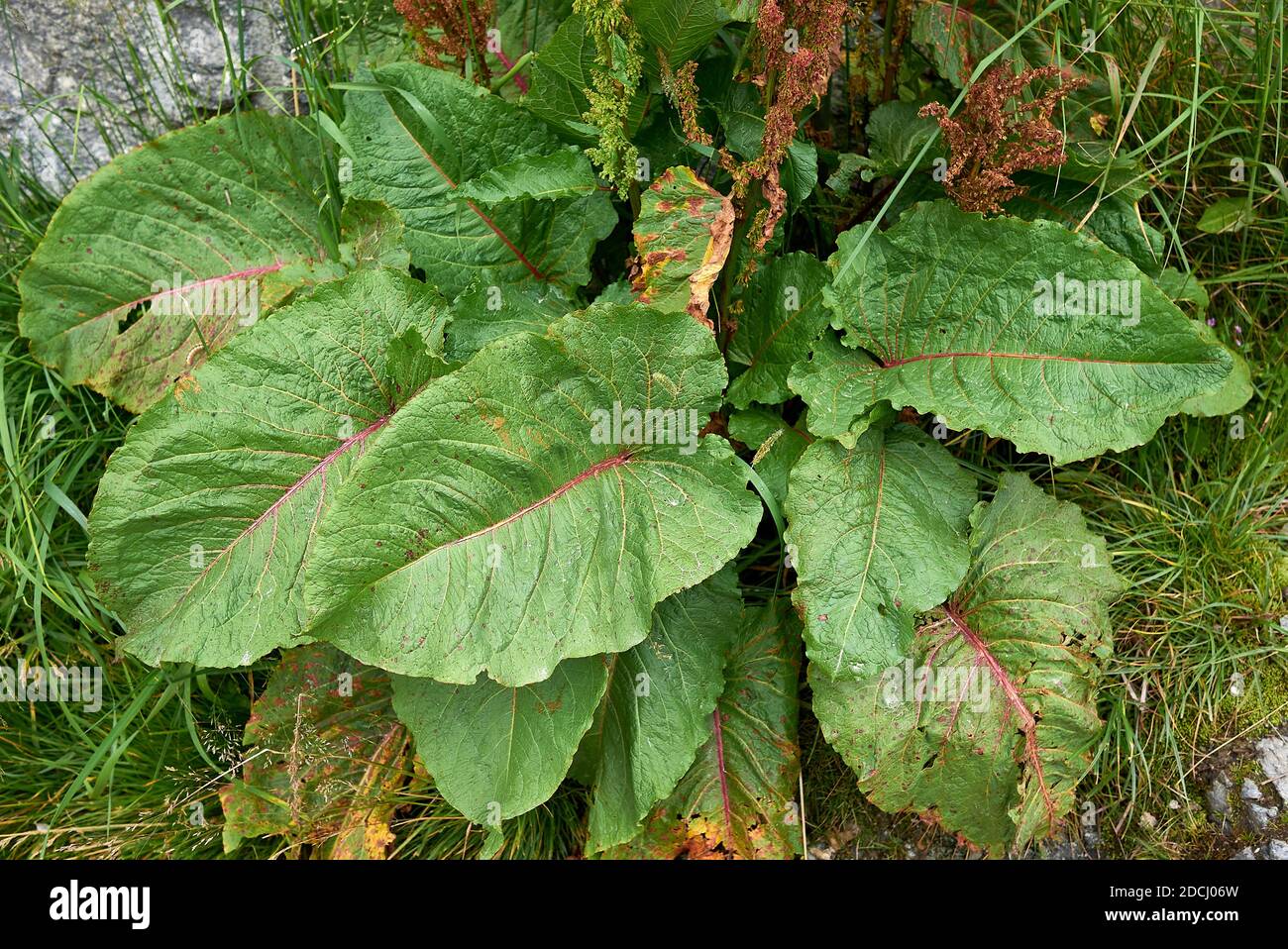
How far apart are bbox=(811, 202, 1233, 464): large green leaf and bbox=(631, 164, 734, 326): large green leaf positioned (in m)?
0.30

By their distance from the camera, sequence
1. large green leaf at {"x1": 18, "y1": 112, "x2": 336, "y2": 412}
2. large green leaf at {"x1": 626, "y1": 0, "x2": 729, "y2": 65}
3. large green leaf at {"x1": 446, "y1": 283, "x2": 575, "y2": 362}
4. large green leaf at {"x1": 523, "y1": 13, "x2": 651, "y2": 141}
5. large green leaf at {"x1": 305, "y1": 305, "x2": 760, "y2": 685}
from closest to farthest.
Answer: large green leaf at {"x1": 305, "y1": 305, "x2": 760, "y2": 685} < large green leaf at {"x1": 626, "y1": 0, "x2": 729, "y2": 65} < large green leaf at {"x1": 523, "y1": 13, "x2": 651, "y2": 141} < large green leaf at {"x1": 446, "y1": 283, "x2": 575, "y2": 362} < large green leaf at {"x1": 18, "y1": 112, "x2": 336, "y2": 412}

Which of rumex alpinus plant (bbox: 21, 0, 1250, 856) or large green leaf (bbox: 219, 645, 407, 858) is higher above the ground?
rumex alpinus plant (bbox: 21, 0, 1250, 856)

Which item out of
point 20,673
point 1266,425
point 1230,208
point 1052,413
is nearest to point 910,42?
point 1230,208

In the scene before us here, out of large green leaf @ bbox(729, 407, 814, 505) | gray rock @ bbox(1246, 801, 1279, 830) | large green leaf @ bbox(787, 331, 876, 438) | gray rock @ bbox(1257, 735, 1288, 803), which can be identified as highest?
large green leaf @ bbox(787, 331, 876, 438)

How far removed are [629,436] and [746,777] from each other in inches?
35.2

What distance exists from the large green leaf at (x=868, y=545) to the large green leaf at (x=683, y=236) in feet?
1.56

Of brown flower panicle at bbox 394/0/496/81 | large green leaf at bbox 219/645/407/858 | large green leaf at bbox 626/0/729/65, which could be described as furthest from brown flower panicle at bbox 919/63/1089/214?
large green leaf at bbox 219/645/407/858

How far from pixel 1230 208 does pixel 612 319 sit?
5.88 feet

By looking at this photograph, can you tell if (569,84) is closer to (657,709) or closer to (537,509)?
(537,509)

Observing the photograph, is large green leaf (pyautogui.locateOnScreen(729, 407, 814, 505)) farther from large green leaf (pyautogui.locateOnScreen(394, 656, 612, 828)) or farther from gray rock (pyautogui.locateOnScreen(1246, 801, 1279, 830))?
gray rock (pyautogui.locateOnScreen(1246, 801, 1279, 830))

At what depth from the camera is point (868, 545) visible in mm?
2219

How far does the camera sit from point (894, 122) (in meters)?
2.69

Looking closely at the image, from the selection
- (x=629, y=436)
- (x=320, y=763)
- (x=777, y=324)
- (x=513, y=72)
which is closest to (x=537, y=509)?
(x=629, y=436)

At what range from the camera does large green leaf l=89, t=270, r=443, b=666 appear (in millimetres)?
2199
